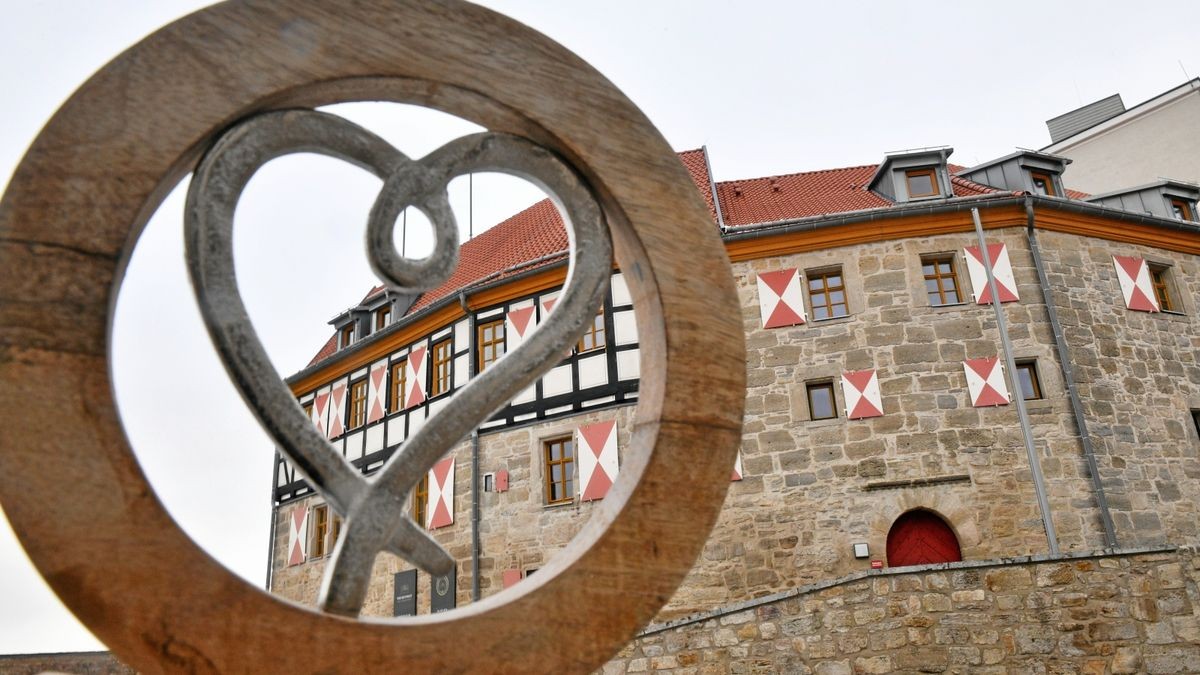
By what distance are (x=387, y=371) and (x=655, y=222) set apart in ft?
48.8

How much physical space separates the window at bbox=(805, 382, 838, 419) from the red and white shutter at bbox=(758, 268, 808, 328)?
0.96m

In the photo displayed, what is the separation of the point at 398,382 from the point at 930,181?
9643mm

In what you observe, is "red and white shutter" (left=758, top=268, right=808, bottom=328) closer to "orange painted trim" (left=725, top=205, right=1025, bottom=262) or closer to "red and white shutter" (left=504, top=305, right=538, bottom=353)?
"orange painted trim" (left=725, top=205, right=1025, bottom=262)

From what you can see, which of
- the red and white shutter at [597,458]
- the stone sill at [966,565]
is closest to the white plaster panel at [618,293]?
the red and white shutter at [597,458]

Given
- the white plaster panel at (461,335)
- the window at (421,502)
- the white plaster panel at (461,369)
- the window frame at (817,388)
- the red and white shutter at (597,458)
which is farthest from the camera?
the window at (421,502)

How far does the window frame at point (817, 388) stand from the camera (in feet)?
42.4

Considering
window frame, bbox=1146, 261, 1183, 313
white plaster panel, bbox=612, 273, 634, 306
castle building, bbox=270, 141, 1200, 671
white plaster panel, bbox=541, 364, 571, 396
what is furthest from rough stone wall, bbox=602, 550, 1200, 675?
window frame, bbox=1146, 261, 1183, 313

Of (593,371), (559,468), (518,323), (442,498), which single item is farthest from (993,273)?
(442,498)

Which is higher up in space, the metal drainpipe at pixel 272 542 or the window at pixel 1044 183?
the window at pixel 1044 183

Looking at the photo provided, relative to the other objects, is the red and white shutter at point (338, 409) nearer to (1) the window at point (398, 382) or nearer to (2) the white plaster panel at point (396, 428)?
(1) the window at point (398, 382)

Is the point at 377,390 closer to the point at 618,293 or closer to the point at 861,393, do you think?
the point at 618,293

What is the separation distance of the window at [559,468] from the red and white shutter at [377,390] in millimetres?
3648

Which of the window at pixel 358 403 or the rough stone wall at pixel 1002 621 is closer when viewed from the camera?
the rough stone wall at pixel 1002 621

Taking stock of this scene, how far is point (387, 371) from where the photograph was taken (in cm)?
1656
